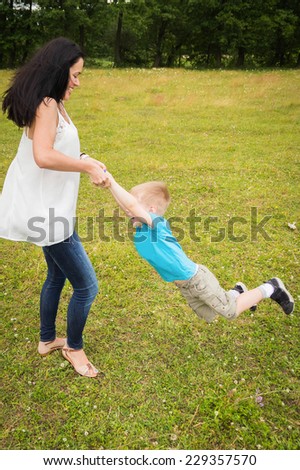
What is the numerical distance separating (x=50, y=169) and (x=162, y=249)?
1.19m

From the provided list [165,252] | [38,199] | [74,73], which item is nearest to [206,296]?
[165,252]

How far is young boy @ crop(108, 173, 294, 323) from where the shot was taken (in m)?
3.01

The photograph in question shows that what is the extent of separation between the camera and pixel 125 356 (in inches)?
163

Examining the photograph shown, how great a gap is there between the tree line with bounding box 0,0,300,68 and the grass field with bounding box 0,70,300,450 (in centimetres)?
3613

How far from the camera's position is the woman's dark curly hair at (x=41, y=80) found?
98.0 inches

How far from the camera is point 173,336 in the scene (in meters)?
4.43

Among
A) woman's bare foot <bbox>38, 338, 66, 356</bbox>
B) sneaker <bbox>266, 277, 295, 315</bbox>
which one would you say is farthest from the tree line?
woman's bare foot <bbox>38, 338, 66, 356</bbox>

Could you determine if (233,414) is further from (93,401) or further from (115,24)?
(115,24)

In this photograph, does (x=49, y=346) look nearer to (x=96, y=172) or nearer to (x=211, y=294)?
(x=211, y=294)

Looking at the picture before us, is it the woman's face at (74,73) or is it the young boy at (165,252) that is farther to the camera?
the young boy at (165,252)

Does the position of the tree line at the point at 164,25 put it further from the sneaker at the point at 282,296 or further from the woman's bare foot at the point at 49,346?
the woman's bare foot at the point at 49,346

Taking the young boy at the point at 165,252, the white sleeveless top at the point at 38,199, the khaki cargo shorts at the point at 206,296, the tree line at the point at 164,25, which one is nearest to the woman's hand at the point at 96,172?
the young boy at the point at 165,252

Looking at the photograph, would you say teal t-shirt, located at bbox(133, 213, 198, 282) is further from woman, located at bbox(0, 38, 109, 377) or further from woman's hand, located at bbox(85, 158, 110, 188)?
woman's hand, located at bbox(85, 158, 110, 188)
